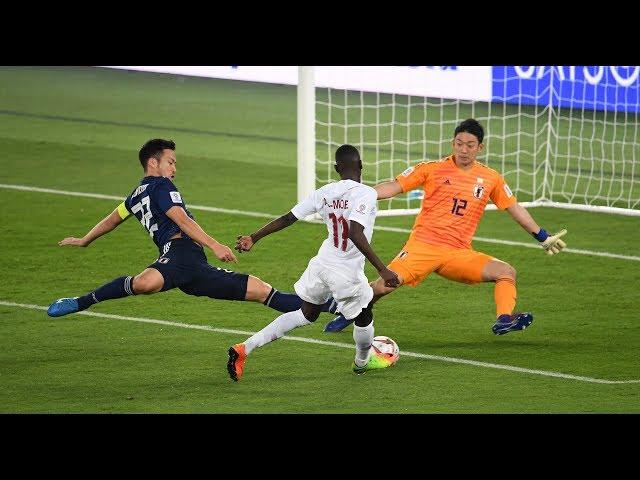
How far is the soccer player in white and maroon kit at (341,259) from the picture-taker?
9305 millimetres

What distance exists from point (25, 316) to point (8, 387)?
203 centimetres

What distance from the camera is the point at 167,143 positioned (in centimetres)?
1028

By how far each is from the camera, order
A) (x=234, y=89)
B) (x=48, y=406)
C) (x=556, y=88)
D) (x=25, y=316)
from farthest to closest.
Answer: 1. (x=234, y=89)
2. (x=556, y=88)
3. (x=25, y=316)
4. (x=48, y=406)

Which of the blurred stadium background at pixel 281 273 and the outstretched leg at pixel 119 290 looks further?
the outstretched leg at pixel 119 290

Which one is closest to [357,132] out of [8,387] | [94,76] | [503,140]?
[503,140]

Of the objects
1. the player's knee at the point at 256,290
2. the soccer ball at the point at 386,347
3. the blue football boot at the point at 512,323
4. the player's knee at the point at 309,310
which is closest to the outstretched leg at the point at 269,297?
the player's knee at the point at 256,290

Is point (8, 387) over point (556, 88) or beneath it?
beneath

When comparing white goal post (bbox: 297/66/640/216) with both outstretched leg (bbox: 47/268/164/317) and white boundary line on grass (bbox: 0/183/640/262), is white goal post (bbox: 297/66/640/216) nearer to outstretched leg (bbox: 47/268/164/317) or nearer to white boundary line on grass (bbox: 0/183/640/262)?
white boundary line on grass (bbox: 0/183/640/262)

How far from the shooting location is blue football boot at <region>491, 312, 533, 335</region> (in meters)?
10.3

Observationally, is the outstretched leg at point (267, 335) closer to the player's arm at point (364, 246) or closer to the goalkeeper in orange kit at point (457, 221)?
the player's arm at point (364, 246)

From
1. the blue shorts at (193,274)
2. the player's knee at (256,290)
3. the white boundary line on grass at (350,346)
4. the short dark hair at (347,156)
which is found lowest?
the white boundary line on grass at (350,346)

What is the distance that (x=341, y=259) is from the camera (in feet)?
31.0

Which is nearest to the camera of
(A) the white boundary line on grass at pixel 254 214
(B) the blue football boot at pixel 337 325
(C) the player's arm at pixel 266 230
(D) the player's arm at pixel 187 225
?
(C) the player's arm at pixel 266 230

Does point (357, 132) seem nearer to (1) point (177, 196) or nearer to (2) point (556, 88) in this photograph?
(2) point (556, 88)
